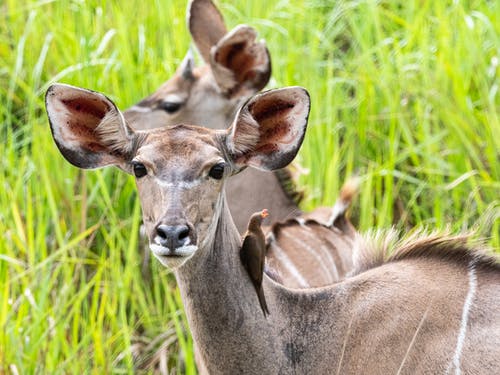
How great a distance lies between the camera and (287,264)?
349 cm

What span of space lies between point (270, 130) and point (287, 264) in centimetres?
92

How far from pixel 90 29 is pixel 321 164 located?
1.16m

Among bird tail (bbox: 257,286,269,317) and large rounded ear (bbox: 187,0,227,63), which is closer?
bird tail (bbox: 257,286,269,317)

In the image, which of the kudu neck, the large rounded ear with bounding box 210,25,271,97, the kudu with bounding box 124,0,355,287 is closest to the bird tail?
the kudu neck

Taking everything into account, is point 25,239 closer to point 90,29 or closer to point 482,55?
point 90,29

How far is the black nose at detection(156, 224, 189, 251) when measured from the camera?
90.3 inches

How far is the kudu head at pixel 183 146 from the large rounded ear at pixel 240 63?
58.3 inches

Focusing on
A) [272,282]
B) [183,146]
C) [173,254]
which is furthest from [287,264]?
[173,254]

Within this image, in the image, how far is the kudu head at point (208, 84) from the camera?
4.17 meters

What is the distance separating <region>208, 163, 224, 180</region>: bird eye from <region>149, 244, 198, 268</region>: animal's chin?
0.20m

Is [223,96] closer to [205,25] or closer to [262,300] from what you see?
[205,25]

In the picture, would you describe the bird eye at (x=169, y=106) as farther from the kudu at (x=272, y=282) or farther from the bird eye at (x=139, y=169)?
the bird eye at (x=139, y=169)

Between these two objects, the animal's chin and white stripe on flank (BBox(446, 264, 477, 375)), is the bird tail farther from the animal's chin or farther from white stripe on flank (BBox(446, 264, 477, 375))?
white stripe on flank (BBox(446, 264, 477, 375))

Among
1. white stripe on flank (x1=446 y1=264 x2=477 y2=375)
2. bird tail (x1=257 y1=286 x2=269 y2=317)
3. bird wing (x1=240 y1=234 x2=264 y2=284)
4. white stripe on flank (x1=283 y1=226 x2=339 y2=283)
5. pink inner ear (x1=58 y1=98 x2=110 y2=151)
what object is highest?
pink inner ear (x1=58 y1=98 x2=110 y2=151)
